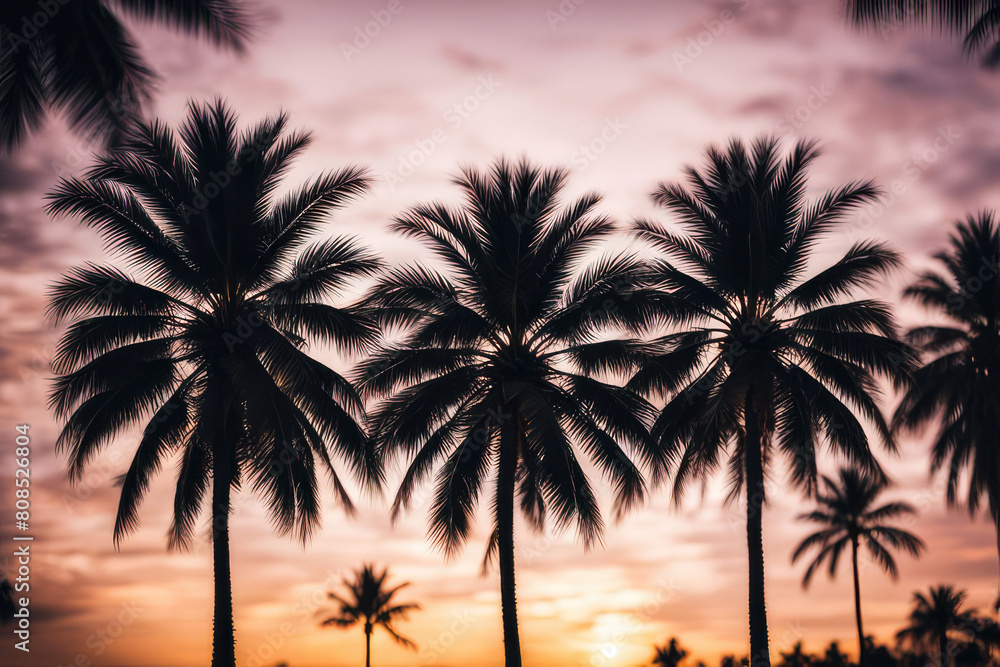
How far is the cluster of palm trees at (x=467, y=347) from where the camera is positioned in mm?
22547

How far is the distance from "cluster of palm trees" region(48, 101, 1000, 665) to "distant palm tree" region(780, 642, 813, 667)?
59.6m

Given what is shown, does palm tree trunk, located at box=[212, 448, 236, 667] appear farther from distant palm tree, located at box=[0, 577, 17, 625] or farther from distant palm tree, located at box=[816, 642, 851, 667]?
distant palm tree, located at box=[816, 642, 851, 667]

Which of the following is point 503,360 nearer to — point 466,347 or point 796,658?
point 466,347

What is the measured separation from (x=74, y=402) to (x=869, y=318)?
19.1m

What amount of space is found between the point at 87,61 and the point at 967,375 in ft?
101

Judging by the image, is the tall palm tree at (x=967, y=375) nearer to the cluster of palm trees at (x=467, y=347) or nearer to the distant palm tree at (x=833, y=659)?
the cluster of palm trees at (x=467, y=347)

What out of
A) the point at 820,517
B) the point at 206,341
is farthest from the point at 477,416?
the point at 820,517

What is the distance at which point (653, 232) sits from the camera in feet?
93.6

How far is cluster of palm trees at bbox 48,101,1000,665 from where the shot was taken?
74.0 ft

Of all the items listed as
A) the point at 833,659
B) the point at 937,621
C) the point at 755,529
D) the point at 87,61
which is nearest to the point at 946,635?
the point at 937,621

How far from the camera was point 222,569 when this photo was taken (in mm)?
22375

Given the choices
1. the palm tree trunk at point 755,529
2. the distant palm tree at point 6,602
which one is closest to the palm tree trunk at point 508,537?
the palm tree trunk at point 755,529

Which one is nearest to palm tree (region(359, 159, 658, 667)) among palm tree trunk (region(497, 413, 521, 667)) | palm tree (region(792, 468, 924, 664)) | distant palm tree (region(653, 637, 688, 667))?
palm tree trunk (region(497, 413, 521, 667))

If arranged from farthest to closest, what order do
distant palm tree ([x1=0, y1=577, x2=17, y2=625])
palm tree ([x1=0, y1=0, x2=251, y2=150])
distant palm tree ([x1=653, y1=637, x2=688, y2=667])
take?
distant palm tree ([x1=653, y1=637, x2=688, y2=667]) < distant palm tree ([x1=0, y1=577, x2=17, y2=625]) < palm tree ([x1=0, y1=0, x2=251, y2=150])
